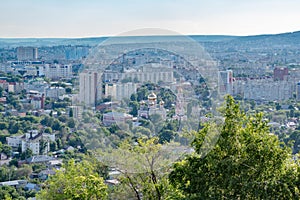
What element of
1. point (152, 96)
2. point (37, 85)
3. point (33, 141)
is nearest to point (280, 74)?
point (37, 85)

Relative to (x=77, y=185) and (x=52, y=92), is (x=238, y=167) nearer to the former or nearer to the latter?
(x=77, y=185)

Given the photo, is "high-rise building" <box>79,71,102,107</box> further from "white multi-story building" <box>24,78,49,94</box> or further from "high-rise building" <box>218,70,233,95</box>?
"white multi-story building" <box>24,78,49,94</box>

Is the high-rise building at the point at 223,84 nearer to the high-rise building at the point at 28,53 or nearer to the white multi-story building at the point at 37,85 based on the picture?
the white multi-story building at the point at 37,85

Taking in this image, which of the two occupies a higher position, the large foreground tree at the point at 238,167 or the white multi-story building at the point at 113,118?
the white multi-story building at the point at 113,118

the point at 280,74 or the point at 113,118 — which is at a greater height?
the point at 113,118

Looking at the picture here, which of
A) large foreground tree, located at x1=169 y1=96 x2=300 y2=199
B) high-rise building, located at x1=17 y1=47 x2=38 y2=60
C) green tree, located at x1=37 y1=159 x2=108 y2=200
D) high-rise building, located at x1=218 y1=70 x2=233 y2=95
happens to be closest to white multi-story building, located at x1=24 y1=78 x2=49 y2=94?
high-rise building, located at x1=17 y1=47 x2=38 y2=60

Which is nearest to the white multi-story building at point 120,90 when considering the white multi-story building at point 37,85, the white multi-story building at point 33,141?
the white multi-story building at point 33,141
